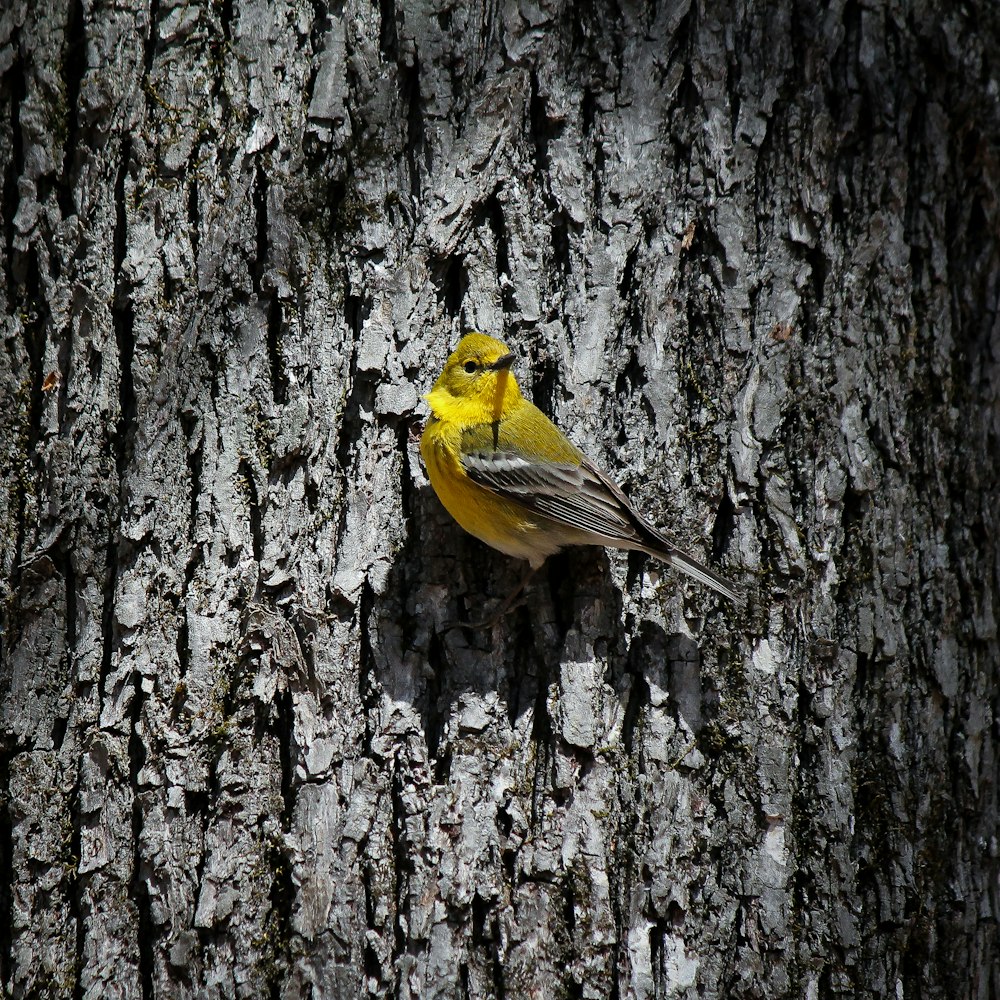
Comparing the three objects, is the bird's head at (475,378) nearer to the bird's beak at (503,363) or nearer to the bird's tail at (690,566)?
the bird's beak at (503,363)

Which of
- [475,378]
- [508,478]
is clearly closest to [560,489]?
[508,478]

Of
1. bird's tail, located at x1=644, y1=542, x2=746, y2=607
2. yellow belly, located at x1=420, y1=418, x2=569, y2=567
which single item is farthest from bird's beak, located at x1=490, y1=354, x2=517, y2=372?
→ bird's tail, located at x1=644, y1=542, x2=746, y2=607

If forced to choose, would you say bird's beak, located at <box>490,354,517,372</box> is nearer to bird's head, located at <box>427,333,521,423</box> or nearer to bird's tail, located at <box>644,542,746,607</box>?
bird's head, located at <box>427,333,521,423</box>

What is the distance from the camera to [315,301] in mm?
2865

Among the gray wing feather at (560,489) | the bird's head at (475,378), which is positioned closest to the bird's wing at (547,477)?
the gray wing feather at (560,489)

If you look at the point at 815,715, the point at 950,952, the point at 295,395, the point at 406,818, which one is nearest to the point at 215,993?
the point at 406,818

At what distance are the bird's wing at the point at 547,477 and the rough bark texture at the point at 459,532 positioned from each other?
0.10 m

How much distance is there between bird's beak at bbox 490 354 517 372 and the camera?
284cm

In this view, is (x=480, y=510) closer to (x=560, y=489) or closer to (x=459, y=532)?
(x=459, y=532)

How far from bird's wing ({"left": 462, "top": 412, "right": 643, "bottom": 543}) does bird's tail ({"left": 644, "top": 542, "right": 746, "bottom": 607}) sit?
72 mm

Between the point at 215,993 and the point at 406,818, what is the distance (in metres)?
0.69

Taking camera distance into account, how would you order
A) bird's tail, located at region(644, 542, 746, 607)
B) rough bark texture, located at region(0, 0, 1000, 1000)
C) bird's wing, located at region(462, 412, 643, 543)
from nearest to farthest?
rough bark texture, located at region(0, 0, 1000, 1000), bird's tail, located at region(644, 542, 746, 607), bird's wing, located at region(462, 412, 643, 543)

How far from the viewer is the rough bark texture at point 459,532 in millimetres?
2615

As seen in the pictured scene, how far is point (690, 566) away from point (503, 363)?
841 mm
